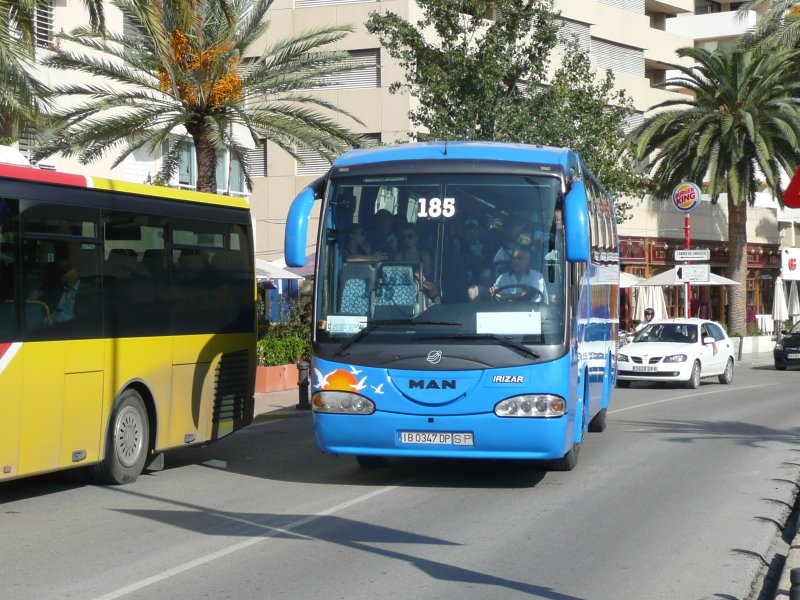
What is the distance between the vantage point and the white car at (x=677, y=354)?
2853 cm

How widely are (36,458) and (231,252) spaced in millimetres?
4252

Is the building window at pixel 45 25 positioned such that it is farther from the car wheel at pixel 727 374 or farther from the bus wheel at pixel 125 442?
the bus wheel at pixel 125 442

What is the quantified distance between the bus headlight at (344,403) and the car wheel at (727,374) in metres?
20.7

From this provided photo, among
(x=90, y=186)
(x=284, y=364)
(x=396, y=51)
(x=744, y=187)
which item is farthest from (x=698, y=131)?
(x=90, y=186)

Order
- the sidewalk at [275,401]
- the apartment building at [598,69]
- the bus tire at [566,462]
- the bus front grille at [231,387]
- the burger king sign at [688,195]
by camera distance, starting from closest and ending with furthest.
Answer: the bus tire at [566,462] < the bus front grille at [231,387] < the sidewalk at [275,401] < the apartment building at [598,69] < the burger king sign at [688,195]

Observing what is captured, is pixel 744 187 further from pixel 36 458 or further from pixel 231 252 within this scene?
pixel 36 458

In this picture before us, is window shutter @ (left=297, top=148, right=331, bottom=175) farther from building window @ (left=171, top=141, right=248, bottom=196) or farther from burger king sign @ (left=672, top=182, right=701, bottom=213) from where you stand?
burger king sign @ (left=672, top=182, right=701, bottom=213)

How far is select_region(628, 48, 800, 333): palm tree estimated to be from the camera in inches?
1647

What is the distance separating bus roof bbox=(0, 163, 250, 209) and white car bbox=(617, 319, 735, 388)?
16025 mm

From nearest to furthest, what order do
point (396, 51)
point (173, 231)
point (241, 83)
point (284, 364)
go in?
point (173, 231)
point (241, 83)
point (284, 364)
point (396, 51)

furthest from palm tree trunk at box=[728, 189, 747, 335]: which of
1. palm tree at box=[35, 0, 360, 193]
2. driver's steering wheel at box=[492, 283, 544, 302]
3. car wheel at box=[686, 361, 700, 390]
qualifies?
driver's steering wheel at box=[492, 283, 544, 302]

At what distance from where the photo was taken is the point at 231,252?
47.2ft

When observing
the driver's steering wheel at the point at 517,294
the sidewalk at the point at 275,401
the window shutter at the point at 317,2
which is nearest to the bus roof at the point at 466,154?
the driver's steering wheel at the point at 517,294

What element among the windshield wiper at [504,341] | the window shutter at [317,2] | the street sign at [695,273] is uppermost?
the window shutter at [317,2]
